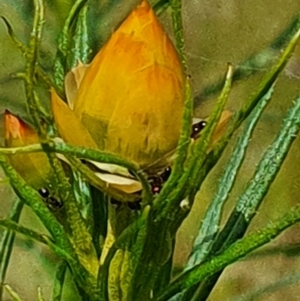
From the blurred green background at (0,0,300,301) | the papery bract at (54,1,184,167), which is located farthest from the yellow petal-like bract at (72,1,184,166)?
the blurred green background at (0,0,300,301)

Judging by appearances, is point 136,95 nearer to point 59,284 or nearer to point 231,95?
point 59,284

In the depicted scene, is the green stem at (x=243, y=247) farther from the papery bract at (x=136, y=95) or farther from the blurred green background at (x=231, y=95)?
the blurred green background at (x=231, y=95)

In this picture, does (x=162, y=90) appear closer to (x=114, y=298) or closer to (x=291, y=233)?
(x=114, y=298)

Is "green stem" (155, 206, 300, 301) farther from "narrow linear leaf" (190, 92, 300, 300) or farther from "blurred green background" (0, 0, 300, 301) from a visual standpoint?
"blurred green background" (0, 0, 300, 301)

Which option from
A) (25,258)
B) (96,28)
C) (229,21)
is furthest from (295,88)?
(25,258)

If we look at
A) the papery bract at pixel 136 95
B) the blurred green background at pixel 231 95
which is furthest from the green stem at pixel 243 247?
the blurred green background at pixel 231 95

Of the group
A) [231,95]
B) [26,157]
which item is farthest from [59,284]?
[231,95]
